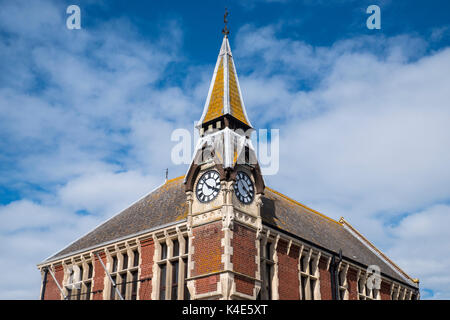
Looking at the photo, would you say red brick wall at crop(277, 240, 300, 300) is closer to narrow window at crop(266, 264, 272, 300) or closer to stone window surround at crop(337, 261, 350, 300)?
narrow window at crop(266, 264, 272, 300)

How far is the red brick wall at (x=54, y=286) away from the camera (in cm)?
3839

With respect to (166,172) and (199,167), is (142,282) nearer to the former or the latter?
(199,167)

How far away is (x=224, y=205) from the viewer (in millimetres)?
29797

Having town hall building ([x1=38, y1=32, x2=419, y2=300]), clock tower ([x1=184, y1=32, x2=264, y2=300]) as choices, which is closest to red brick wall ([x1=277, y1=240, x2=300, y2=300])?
town hall building ([x1=38, y1=32, x2=419, y2=300])

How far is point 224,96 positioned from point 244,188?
670cm

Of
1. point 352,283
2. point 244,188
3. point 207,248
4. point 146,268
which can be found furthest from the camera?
point 352,283

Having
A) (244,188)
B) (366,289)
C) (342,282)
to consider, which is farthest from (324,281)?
(244,188)

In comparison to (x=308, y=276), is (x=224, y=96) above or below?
above

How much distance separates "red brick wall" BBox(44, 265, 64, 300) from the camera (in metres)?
38.4

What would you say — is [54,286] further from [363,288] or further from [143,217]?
[363,288]

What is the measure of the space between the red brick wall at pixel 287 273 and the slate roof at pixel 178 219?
1.38 m

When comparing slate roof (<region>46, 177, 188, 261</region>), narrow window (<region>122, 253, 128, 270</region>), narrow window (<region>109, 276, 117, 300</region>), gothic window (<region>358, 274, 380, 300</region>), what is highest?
slate roof (<region>46, 177, 188, 261</region>)

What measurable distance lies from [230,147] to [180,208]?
5.87m
